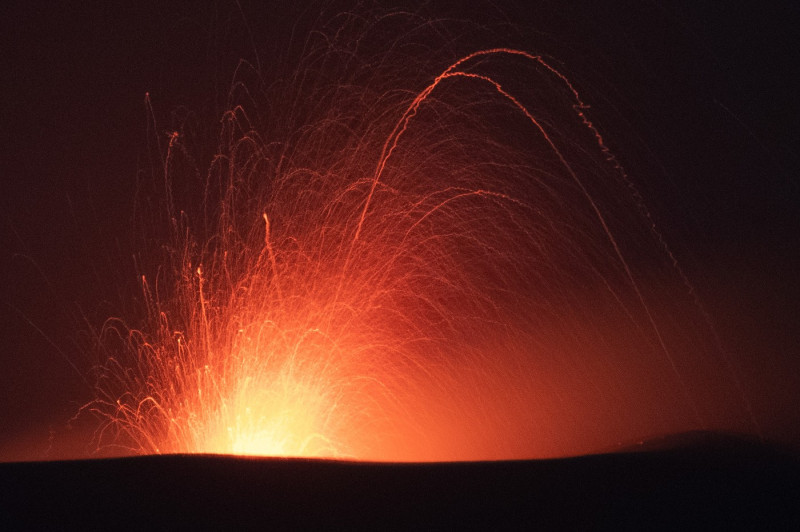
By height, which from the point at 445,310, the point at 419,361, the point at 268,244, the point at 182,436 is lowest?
the point at 182,436

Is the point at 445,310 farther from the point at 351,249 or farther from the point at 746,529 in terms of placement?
the point at 746,529

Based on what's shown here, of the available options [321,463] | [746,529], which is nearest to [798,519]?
[746,529]

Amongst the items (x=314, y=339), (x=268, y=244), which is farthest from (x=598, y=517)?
(x=268, y=244)

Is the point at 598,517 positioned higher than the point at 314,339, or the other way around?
the point at 314,339

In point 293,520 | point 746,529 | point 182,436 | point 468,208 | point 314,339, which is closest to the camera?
point 293,520

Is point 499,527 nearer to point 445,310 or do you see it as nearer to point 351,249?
point 351,249

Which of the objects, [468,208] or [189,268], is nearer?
[189,268]

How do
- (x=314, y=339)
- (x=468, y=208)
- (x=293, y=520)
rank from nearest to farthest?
1. (x=293, y=520)
2. (x=314, y=339)
3. (x=468, y=208)
